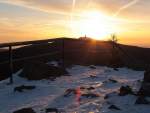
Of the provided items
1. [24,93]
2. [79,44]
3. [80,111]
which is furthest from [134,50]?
[80,111]

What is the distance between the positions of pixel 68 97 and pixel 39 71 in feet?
12.5

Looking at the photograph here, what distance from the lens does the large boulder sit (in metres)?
13.1

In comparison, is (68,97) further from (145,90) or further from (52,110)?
(145,90)

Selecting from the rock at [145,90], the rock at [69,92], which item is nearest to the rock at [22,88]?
the rock at [69,92]

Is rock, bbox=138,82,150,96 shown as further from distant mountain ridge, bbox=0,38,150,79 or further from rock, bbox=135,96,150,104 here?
distant mountain ridge, bbox=0,38,150,79

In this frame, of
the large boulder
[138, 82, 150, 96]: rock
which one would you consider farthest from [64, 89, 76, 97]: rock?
the large boulder

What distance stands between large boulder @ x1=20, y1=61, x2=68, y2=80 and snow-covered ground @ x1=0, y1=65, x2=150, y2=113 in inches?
13.1

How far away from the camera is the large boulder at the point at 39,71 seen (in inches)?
516

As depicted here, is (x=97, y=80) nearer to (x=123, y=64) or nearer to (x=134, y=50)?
(x=123, y=64)

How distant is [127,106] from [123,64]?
34.0 feet

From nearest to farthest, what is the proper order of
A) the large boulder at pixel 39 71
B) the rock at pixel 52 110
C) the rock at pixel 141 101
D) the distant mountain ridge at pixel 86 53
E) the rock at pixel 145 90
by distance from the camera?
1. the rock at pixel 52 110
2. the rock at pixel 141 101
3. the rock at pixel 145 90
4. the large boulder at pixel 39 71
5. the distant mountain ridge at pixel 86 53

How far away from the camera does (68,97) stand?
9.84 meters

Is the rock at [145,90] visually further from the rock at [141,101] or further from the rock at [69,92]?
the rock at [69,92]

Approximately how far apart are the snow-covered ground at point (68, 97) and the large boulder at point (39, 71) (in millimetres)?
333
